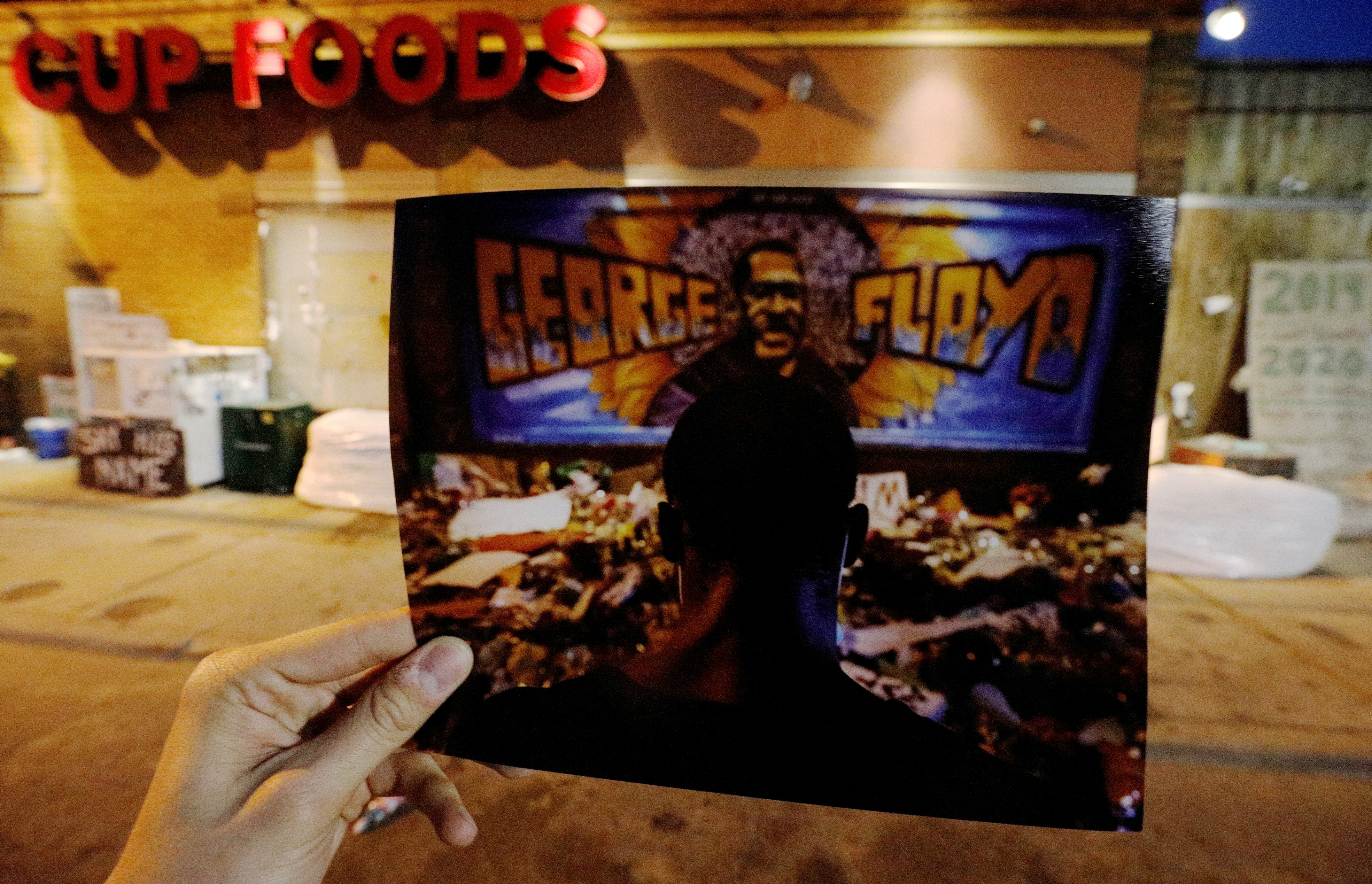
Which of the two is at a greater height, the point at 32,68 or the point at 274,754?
the point at 32,68

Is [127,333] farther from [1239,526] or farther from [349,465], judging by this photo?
[1239,526]

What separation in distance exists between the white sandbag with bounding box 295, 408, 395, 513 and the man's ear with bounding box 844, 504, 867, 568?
452 cm

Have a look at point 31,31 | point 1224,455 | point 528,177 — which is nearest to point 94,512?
point 528,177

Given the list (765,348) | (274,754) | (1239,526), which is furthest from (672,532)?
(1239,526)

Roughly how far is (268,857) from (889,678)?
0.83m

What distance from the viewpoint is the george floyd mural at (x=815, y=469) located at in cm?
70

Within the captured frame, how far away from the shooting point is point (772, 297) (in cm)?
72

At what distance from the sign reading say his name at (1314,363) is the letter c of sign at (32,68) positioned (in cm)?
1054

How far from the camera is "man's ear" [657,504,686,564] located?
789mm

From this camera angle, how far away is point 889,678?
2.53 ft

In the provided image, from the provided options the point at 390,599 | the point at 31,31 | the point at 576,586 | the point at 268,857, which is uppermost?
the point at 31,31

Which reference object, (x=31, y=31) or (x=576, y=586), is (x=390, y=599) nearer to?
(x=576, y=586)

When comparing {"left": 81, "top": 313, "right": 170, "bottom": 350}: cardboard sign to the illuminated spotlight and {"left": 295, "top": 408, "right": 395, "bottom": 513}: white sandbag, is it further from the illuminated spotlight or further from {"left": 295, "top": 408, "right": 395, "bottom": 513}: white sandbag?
the illuminated spotlight

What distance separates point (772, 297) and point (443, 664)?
2.05 ft
